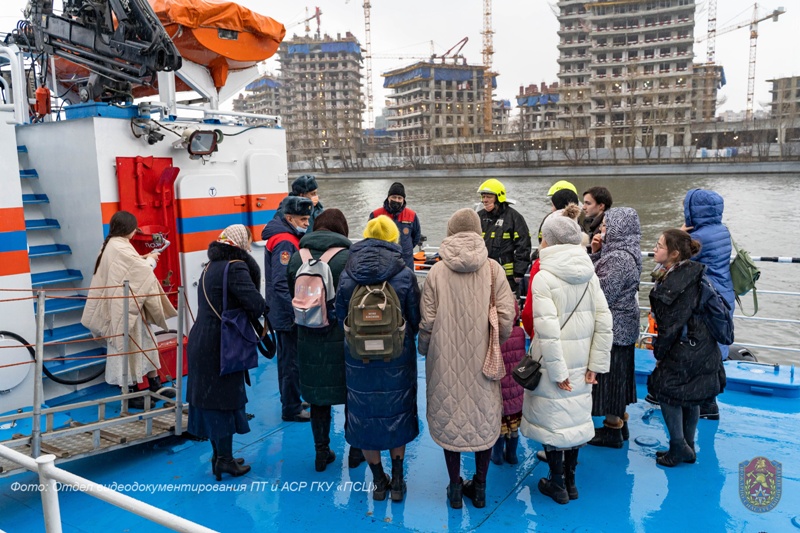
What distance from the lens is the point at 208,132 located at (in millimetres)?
5523

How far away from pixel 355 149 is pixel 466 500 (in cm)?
9418

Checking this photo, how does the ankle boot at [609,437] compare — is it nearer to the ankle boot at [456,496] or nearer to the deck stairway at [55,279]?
the ankle boot at [456,496]

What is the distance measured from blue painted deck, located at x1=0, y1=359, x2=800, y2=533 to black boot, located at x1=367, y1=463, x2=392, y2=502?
5 centimetres

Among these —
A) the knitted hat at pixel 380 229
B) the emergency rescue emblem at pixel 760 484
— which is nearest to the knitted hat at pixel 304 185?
the knitted hat at pixel 380 229

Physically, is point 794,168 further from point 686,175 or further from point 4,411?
point 4,411

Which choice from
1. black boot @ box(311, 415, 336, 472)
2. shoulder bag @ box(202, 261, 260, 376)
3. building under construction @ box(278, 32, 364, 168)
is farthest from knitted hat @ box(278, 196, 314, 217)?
building under construction @ box(278, 32, 364, 168)

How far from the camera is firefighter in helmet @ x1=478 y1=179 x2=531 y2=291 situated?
5.36m

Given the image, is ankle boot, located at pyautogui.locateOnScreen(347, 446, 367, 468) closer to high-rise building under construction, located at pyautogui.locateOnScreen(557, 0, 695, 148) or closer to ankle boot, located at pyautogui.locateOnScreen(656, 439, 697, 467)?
ankle boot, located at pyautogui.locateOnScreen(656, 439, 697, 467)

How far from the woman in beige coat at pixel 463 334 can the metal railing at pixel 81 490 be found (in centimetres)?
155

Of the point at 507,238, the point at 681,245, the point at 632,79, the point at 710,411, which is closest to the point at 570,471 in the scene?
the point at 681,245

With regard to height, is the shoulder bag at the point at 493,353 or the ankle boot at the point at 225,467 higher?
the shoulder bag at the point at 493,353

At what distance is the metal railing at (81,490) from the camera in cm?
164

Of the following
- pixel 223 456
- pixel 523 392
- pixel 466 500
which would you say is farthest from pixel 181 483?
pixel 523 392

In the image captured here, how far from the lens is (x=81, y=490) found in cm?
180
